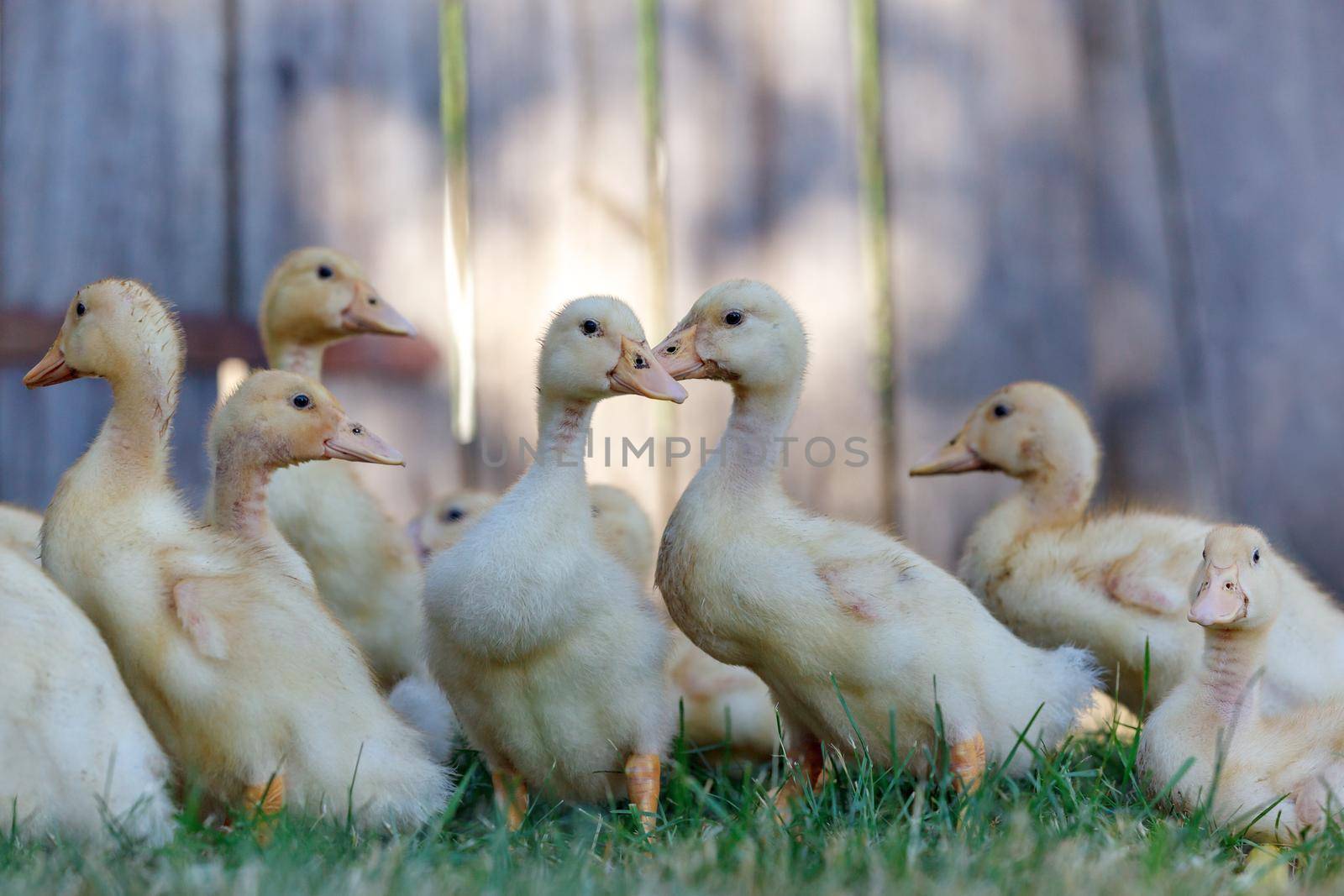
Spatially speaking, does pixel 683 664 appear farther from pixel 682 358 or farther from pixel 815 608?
pixel 682 358

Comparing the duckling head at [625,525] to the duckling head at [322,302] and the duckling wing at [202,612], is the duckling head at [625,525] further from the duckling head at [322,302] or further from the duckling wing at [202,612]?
the duckling wing at [202,612]

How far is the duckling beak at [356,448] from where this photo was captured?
3.44 m

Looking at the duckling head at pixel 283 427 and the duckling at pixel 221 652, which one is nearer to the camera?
the duckling at pixel 221 652

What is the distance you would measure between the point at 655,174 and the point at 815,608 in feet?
7.35

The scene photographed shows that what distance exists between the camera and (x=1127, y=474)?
5109mm

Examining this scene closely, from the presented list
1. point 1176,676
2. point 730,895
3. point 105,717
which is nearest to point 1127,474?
point 1176,676

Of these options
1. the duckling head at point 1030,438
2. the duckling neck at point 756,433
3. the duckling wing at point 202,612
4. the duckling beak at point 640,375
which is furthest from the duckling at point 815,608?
the duckling wing at point 202,612

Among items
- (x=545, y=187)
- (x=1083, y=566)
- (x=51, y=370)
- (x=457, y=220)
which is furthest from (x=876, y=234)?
(x=51, y=370)

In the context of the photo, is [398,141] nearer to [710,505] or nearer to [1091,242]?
[710,505]

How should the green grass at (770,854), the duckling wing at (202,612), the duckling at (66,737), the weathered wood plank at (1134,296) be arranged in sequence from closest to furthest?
1. the green grass at (770,854)
2. the duckling at (66,737)
3. the duckling wing at (202,612)
4. the weathered wood plank at (1134,296)

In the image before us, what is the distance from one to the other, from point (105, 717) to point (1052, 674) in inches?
84.9

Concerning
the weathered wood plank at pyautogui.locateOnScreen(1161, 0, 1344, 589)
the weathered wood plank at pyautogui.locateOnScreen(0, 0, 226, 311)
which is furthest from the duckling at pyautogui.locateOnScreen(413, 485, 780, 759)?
the weathered wood plank at pyautogui.locateOnScreen(1161, 0, 1344, 589)

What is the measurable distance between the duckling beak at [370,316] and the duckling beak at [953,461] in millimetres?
1663

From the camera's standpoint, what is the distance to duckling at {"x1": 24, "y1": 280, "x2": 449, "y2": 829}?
2.84 meters
